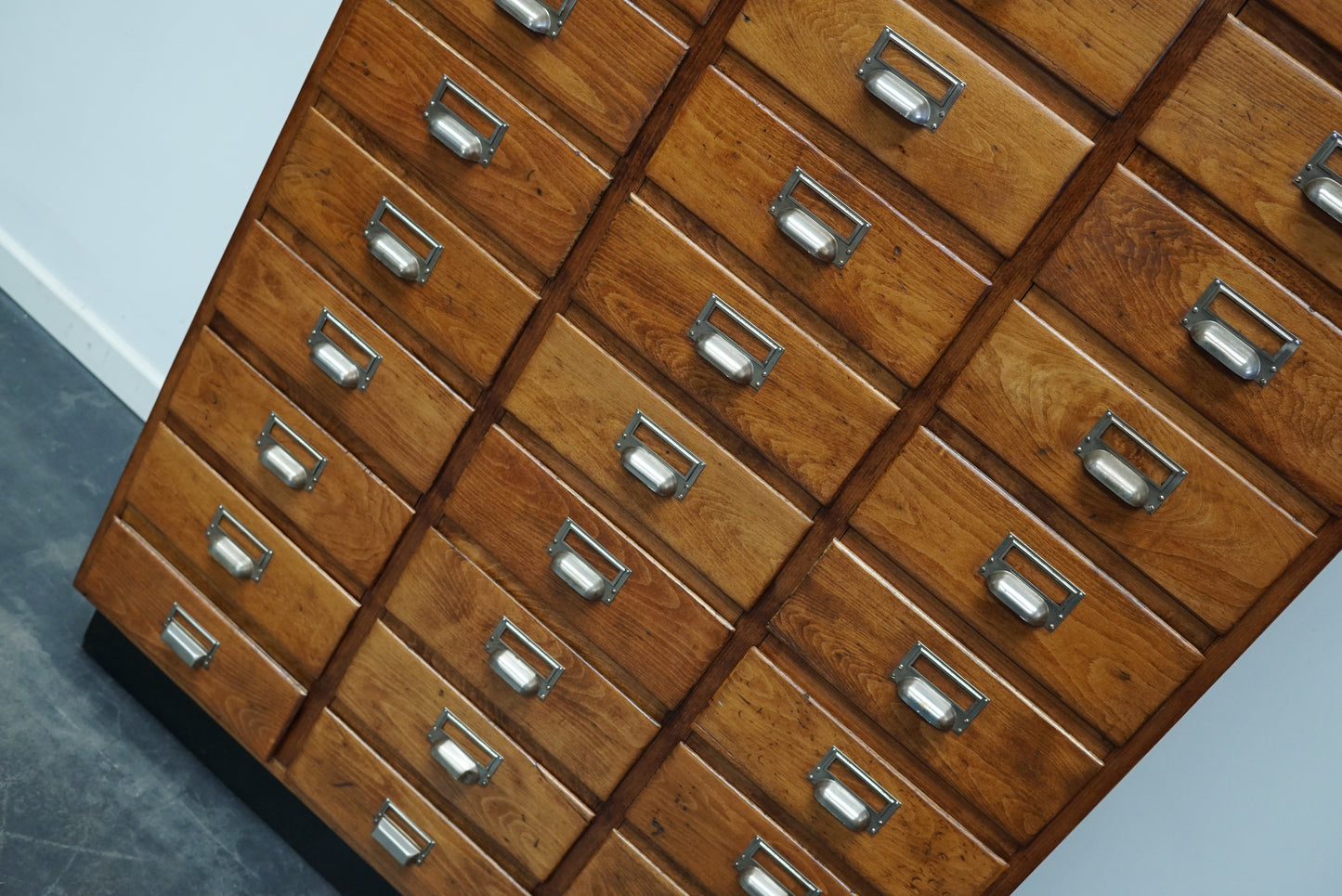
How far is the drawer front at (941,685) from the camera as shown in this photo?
1571 millimetres

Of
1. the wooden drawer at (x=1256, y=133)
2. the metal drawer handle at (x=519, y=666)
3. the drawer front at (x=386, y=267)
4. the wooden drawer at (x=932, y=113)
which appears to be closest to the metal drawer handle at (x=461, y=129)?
the drawer front at (x=386, y=267)

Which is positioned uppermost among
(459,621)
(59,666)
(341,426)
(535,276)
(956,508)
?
(956,508)

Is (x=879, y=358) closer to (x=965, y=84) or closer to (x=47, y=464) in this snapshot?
(x=965, y=84)

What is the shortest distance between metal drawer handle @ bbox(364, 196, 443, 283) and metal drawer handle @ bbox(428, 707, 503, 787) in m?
0.67

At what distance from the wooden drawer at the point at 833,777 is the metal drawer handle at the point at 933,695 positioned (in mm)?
114

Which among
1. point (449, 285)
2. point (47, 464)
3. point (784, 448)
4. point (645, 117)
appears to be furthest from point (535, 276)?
point (47, 464)

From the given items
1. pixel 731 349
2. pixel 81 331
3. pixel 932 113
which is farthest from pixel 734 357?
pixel 81 331

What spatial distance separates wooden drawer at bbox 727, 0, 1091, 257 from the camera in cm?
138

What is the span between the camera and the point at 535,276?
5.60 feet

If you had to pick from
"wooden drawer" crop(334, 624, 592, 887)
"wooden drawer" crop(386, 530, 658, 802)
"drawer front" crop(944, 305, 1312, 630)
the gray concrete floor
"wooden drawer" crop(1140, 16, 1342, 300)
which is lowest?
the gray concrete floor

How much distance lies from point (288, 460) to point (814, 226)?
0.92 metres

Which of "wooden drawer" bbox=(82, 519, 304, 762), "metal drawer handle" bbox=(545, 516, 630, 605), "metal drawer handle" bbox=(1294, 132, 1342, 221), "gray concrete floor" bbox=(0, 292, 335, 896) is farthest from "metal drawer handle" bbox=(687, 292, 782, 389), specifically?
"gray concrete floor" bbox=(0, 292, 335, 896)

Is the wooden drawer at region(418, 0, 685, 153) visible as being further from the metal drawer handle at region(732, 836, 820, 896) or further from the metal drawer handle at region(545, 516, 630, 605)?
the metal drawer handle at region(732, 836, 820, 896)

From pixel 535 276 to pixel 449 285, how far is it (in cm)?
13
